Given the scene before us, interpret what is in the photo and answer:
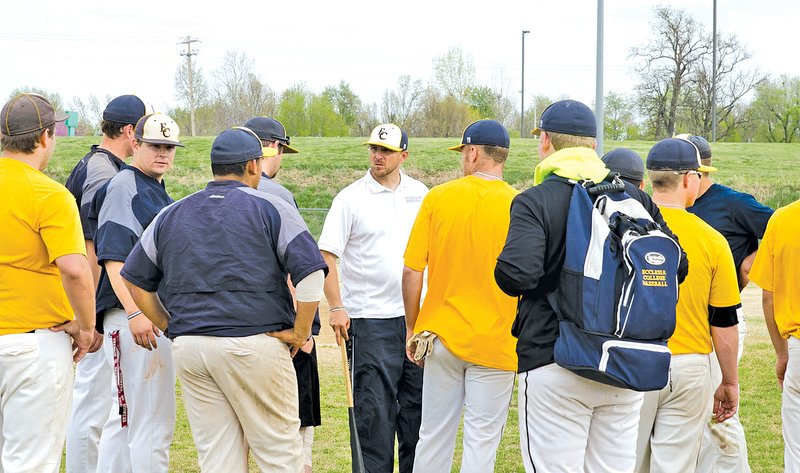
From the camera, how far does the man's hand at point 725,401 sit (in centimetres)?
477

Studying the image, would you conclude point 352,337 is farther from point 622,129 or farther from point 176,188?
point 622,129

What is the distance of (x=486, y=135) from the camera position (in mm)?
5000

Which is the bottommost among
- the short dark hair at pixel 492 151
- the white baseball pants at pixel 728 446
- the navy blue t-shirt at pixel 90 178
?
the white baseball pants at pixel 728 446

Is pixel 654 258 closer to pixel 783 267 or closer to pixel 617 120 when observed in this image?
pixel 783 267

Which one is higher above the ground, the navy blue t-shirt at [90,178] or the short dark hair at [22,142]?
the short dark hair at [22,142]

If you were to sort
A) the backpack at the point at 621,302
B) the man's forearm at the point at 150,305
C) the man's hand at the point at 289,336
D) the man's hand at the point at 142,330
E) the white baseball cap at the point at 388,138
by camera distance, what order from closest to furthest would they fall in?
1. the backpack at the point at 621,302
2. the man's hand at the point at 289,336
3. the man's forearm at the point at 150,305
4. the man's hand at the point at 142,330
5. the white baseball cap at the point at 388,138

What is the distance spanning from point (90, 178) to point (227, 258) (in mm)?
1813

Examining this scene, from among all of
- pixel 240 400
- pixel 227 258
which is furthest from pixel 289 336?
pixel 227 258

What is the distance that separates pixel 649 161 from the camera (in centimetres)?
453

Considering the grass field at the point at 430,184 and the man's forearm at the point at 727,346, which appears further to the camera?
the grass field at the point at 430,184

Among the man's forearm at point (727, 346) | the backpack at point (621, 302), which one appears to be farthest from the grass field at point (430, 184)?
the backpack at point (621, 302)

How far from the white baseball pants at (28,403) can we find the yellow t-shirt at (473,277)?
205cm

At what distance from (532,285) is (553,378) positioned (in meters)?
0.40

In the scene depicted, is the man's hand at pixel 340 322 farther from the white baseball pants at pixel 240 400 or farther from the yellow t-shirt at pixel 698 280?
the yellow t-shirt at pixel 698 280
